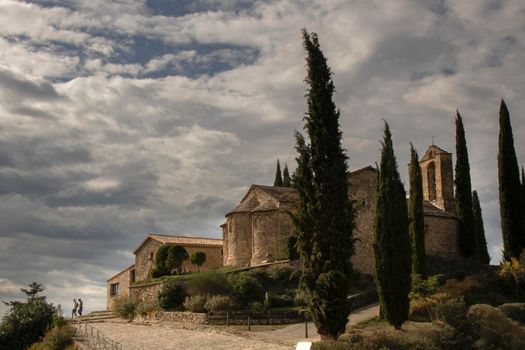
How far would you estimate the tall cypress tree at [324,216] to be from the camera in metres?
23.1

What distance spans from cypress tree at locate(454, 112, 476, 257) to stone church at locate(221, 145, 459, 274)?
0.66 m

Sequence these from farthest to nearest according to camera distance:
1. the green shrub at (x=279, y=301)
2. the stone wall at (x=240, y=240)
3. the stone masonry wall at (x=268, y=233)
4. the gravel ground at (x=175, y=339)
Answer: the stone wall at (x=240, y=240)
the stone masonry wall at (x=268, y=233)
the green shrub at (x=279, y=301)
the gravel ground at (x=175, y=339)

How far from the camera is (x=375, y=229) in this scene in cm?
2873

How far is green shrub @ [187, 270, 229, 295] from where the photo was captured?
36125 millimetres

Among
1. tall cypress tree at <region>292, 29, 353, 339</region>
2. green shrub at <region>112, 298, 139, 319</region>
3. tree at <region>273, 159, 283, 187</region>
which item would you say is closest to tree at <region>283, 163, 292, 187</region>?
tree at <region>273, 159, 283, 187</region>

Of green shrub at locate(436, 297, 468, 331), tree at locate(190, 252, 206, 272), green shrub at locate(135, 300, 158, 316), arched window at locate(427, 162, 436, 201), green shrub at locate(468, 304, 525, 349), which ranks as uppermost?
arched window at locate(427, 162, 436, 201)

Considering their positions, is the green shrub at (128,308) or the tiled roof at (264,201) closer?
the green shrub at (128,308)

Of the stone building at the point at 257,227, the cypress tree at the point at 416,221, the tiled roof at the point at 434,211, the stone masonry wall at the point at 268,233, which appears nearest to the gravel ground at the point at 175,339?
the stone masonry wall at the point at 268,233

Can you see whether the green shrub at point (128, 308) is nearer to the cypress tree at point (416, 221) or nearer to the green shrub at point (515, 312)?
the cypress tree at point (416, 221)

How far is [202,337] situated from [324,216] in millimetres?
9030

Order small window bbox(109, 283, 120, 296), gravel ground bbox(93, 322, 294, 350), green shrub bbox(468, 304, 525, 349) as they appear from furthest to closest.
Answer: small window bbox(109, 283, 120, 296) → gravel ground bbox(93, 322, 294, 350) → green shrub bbox(468, 304, 525, 349)

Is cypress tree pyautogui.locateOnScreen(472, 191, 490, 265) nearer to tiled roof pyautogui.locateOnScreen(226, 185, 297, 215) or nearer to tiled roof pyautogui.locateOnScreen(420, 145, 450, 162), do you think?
tiled roof pyautogui.locateOnScreen(420, 145, 450, 162)

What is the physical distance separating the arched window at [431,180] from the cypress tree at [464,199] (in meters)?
5.96

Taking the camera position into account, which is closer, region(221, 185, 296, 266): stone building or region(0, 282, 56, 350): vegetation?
region(0, 282, 56, 350): vegetation
